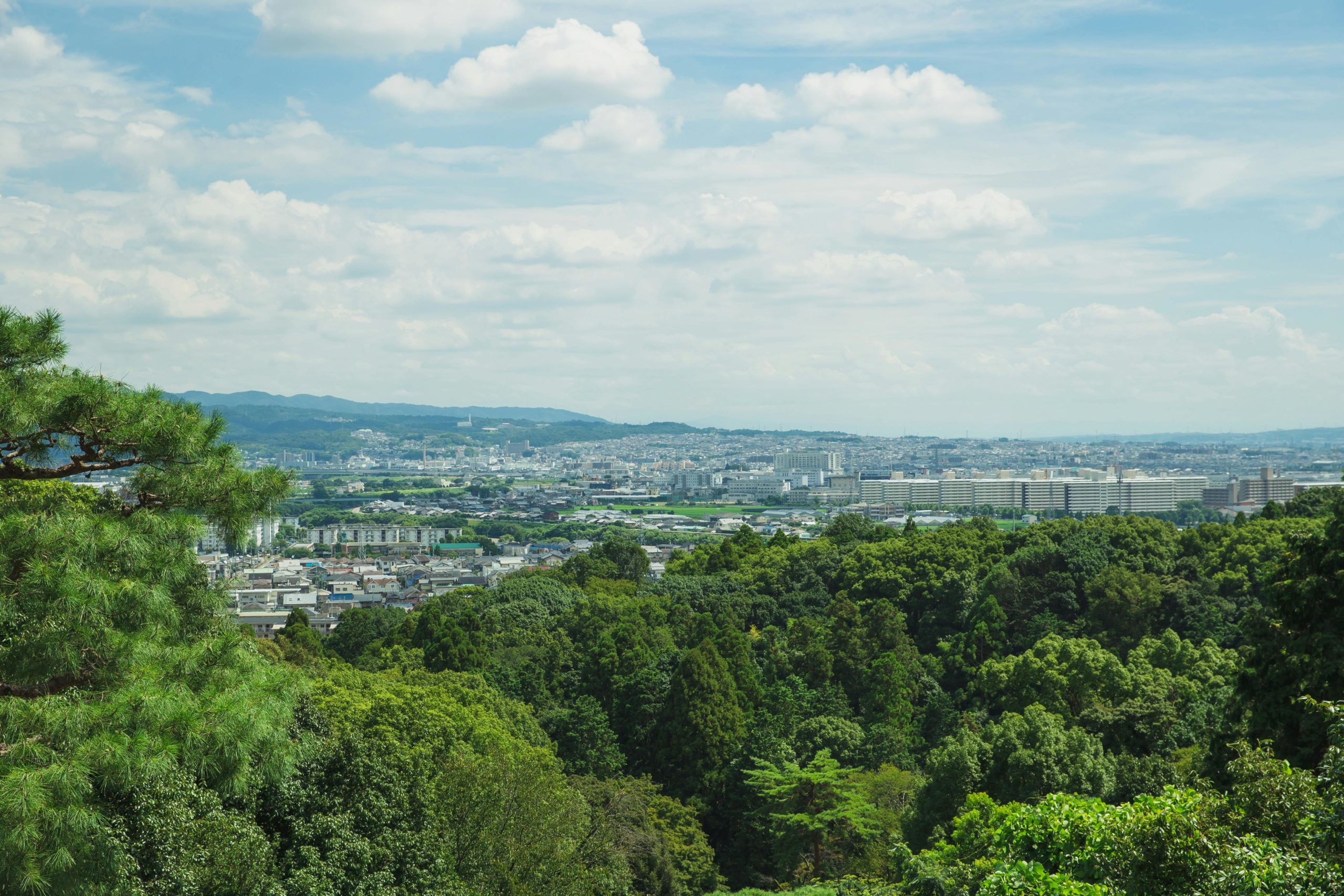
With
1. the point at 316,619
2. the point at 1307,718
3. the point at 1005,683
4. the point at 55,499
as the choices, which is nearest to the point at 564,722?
the point at 1005,683

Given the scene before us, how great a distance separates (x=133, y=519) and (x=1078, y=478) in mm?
138356

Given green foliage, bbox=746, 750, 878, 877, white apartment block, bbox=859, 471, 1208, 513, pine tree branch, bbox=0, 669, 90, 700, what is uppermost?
pine tree branch, bbox=0, 669, 90, 700

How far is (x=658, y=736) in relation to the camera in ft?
91.9

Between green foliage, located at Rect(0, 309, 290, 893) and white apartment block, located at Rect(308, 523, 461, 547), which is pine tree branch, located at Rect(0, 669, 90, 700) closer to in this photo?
green foliage, located at Rect(0, 309, 290, 893)

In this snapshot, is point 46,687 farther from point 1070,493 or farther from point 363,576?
point 1070,493

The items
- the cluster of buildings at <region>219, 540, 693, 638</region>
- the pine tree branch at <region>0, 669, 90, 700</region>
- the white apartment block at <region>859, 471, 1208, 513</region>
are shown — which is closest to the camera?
the pine tree branch at <region>0, 669, 90, 700</region>

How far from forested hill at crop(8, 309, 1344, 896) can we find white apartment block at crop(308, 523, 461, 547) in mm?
83623

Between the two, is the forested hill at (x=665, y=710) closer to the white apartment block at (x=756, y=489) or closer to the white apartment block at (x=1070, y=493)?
the white apartment block at (x=1070, y=493)

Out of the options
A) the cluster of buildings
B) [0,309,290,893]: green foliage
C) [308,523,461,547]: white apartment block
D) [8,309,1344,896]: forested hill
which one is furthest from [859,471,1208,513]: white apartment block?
[0,309,290,893]: green foliage

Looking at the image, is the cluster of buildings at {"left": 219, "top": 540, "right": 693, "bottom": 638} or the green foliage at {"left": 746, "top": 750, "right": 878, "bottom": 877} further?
the cluster of buildings at {"left": 219, "top": 540, "right": 693, "bottom": 638}

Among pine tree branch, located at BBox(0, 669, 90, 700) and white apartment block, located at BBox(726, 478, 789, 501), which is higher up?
pine tree branch, located at BBox(0, 669, 90, 700)

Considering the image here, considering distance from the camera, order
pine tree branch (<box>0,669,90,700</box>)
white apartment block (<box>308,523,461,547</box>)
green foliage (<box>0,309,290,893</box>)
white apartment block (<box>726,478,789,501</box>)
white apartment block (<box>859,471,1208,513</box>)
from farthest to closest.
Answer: white apartment block (<box>726,478,789,501</box>)
white apartment block (<box>308,523,461,547</box>)
white apartment block (<box>859,471,1208,513</box>)
pine tree branch (<box>0,669,90,700</box>)
green foliage (<box>0,309,290,893</box>)

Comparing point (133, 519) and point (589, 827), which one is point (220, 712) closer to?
point (133, 519)

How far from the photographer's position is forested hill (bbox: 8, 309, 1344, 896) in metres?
7.41
